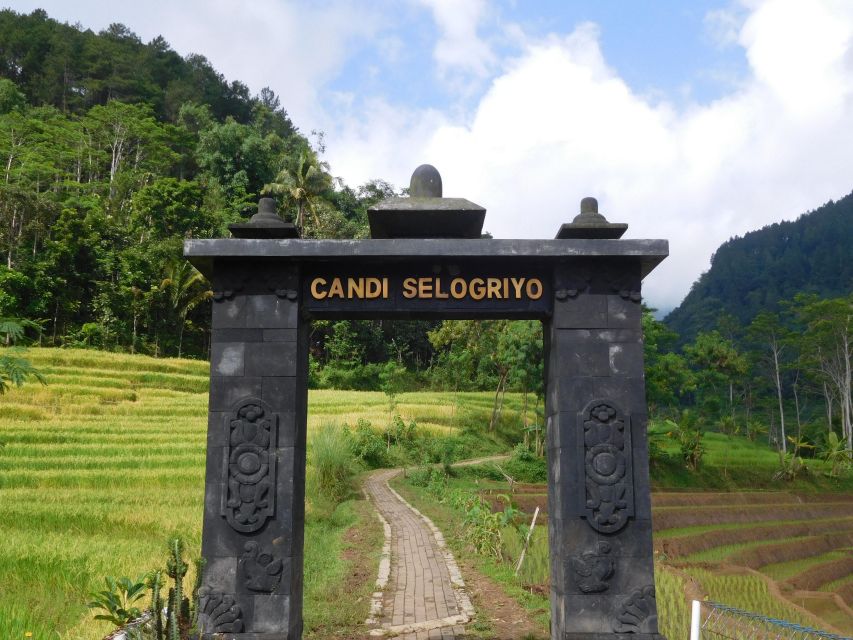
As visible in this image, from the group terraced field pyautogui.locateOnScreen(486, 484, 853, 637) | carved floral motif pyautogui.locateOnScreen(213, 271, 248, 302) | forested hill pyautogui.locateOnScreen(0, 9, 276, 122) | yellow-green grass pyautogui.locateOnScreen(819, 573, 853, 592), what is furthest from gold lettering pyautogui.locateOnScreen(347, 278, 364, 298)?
forested hill pyautogui.locateOnScreen(0, 9, 276, 122)

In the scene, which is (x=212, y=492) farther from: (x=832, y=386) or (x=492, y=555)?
(x=832, y=386)

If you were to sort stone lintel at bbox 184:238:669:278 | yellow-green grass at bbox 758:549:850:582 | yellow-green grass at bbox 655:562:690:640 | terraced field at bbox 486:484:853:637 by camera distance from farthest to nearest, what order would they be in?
yellow-green grass at bbox 758:549:850:582
terraced field at bbox 486:484:853:637
yellow-green grass at bbox 655:562:690:640
stone lintel at bbox 184:238:669:278

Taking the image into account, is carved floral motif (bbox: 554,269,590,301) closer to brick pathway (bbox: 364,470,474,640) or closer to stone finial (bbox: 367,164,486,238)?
stone finial (bbox: 367,164,486,238)

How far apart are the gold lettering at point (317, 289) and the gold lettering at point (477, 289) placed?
126cm

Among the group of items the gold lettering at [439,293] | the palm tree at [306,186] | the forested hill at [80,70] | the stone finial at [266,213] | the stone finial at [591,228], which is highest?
the forested hill at [80,70]

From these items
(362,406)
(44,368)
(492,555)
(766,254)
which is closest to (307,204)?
(362,406)

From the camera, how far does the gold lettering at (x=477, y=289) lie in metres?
5.80

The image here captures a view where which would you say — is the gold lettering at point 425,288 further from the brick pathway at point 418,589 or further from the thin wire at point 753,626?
the brick pathway at point 418,589

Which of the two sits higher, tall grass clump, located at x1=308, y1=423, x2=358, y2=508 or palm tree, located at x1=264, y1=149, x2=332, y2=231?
palm tree, located at x1=264, y1=149, x2=332, y2=231

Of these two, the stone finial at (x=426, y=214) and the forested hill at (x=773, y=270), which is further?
the forested hill at (x=773, y=270)

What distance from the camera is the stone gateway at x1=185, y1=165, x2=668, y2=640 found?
17.6 ft

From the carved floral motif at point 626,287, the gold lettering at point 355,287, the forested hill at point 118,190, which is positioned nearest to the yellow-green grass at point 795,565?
the carved floral motif at point 626,287

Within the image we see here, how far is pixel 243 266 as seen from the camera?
580 cm

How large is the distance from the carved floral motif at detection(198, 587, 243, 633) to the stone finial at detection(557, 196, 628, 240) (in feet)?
13.2
